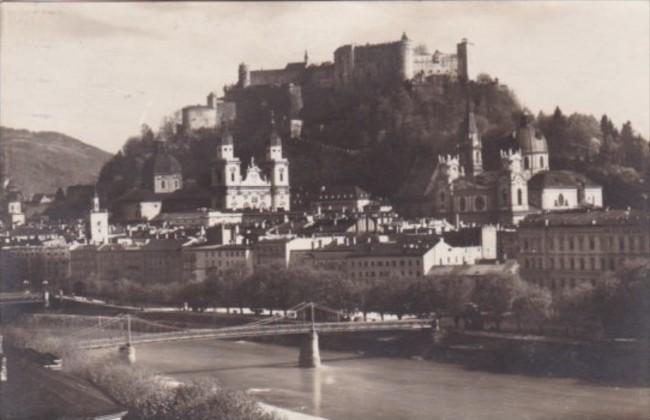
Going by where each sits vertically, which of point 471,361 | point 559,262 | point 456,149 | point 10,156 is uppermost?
point 456,149

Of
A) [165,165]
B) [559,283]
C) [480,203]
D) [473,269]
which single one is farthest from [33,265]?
[165,165]

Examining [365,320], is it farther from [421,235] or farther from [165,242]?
[165,242]

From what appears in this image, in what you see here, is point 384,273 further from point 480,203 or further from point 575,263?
point 480,203

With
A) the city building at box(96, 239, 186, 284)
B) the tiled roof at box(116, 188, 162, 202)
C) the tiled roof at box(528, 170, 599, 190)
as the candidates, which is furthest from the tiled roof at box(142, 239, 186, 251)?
the tiled roof at box(528, 170, 599, 190)

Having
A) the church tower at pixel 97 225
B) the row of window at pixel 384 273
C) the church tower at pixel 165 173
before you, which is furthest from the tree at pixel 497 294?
the church tower at pixel 165 173

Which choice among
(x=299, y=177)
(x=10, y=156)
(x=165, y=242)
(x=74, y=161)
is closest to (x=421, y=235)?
(x=165, y=242)

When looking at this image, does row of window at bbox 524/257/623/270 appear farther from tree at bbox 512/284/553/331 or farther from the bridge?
the bridge
